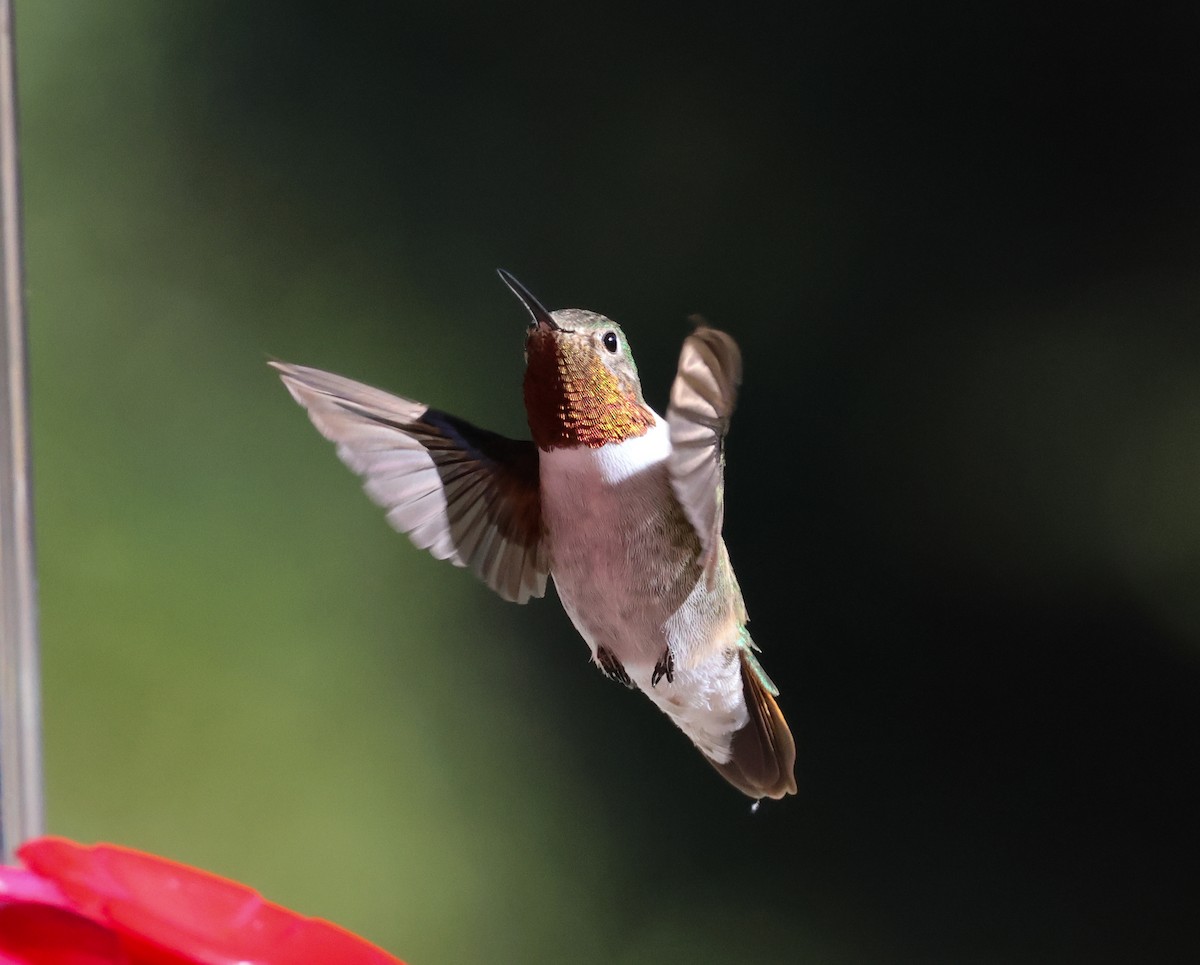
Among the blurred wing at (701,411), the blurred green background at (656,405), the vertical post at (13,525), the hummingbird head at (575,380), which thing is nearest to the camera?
the blurred wing at (701,411)

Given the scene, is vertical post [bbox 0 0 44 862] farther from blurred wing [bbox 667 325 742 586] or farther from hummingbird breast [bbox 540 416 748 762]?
blurred wing [bbox 667 325 742 586]

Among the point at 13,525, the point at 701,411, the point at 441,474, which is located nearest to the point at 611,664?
the point at 441,474

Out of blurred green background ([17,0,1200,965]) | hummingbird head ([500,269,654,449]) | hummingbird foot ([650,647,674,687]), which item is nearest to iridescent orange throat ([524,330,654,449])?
hummingbird head ([500,269,654,449])

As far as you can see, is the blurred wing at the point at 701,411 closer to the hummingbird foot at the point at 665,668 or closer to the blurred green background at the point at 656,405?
the hummingbird foot at the point at 665,668

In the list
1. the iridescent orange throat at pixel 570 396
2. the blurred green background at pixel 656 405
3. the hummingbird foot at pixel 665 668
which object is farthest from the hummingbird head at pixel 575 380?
the blurred green background at pixel 656 405

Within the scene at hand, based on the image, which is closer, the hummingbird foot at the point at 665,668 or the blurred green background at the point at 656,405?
the hummingbird foot at the point at 665,668

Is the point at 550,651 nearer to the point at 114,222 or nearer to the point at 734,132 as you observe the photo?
the point at 734,132

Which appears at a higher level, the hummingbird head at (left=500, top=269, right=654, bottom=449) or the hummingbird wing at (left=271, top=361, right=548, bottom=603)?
the hummingbird head at (left=500, top=269, right=654, bottom=449)
